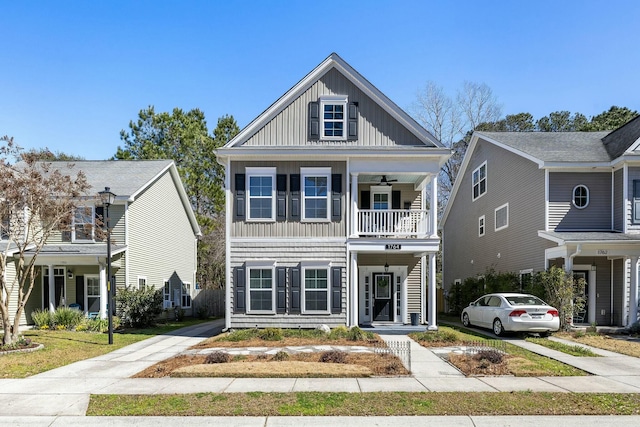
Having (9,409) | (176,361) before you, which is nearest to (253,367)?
(176,361)

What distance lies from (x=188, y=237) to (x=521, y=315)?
63.0 feet

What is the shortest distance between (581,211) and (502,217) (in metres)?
4.11

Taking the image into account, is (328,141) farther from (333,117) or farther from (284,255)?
(284,255)

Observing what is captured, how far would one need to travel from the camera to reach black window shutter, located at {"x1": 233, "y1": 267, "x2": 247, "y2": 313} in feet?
52.5

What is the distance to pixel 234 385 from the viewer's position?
28.1 feet

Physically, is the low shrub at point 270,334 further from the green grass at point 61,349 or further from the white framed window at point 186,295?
the white framed window at point 186,295

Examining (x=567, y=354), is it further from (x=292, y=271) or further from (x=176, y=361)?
(x=176, y=361)

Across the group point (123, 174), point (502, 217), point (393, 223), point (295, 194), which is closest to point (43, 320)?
point (123, 174)

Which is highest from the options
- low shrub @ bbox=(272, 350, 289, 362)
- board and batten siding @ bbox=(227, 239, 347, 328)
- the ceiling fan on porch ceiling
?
the ceiling fan on porch ceiling

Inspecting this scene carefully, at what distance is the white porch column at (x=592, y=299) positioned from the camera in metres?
17.2

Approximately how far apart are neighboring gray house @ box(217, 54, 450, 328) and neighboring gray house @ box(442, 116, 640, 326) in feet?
15.3

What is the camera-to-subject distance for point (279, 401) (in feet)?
24.5

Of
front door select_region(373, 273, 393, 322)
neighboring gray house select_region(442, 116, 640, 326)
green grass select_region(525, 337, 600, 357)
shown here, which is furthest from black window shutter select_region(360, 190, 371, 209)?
green grass select_region(525, 337, 600, 357)

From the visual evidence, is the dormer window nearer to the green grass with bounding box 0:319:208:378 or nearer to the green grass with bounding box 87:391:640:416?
the green grass with bounding box 0:319:208:378
